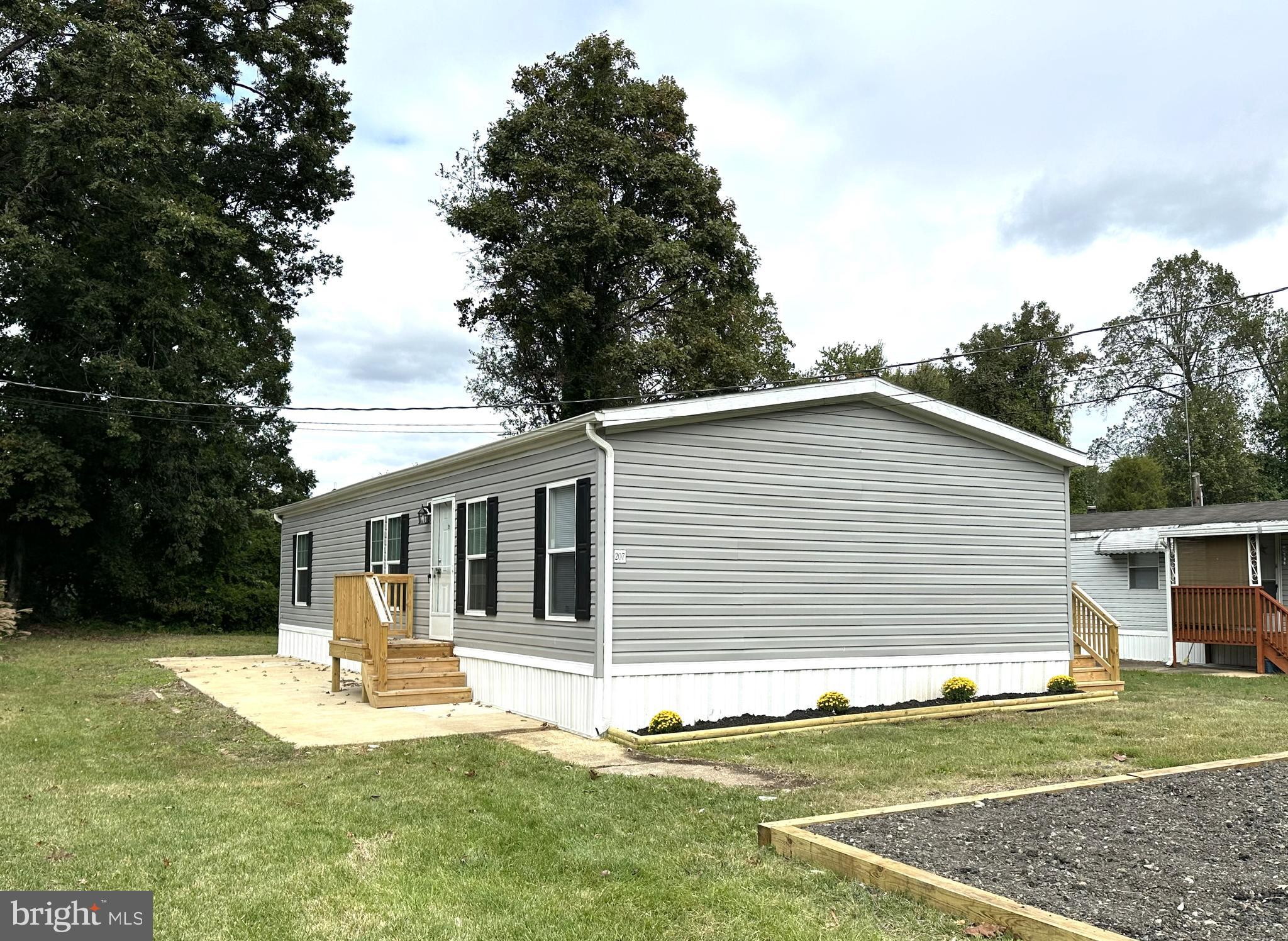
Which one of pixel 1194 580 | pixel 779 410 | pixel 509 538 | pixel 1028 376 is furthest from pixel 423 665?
pixel 1028 376

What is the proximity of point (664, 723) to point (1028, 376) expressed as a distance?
30.5 metres

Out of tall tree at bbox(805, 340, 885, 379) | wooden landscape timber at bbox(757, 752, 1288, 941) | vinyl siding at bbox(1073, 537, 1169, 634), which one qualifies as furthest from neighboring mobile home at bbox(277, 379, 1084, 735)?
tall tree at bbox(805, 340, 885, 379)

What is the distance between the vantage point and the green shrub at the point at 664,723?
380 inches

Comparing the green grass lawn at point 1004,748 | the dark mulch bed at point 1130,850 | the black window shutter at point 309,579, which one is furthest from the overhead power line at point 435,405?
the dark mulch bed at point 1130,850

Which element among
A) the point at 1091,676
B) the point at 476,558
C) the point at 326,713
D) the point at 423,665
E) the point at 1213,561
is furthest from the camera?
the point at 1213,561

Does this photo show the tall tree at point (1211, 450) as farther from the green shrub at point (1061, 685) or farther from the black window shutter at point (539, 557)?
the black window shutter at point (539, 557)

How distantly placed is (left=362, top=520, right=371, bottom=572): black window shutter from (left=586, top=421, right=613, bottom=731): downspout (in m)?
7.53

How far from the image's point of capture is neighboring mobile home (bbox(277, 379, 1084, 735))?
391 inches

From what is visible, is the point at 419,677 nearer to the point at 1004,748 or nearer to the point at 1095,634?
the point at 1004,748

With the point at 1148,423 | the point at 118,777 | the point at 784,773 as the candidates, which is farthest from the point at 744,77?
the point at 1148,423

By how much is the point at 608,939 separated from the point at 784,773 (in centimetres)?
382

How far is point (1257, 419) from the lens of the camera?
35.4 metres

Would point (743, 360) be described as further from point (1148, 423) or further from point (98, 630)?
point (1148, 423)

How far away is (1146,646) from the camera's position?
61.7 feet
